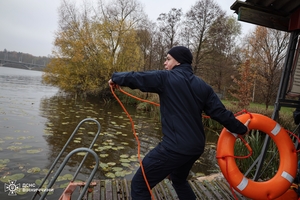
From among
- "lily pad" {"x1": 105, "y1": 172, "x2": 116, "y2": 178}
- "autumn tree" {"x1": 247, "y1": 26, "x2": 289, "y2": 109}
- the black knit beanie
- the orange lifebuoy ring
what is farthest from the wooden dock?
"autumn tree" {"x1": 247, "y1": 26, "x2": 289, "y2": 109}

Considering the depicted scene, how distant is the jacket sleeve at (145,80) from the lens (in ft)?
5.56

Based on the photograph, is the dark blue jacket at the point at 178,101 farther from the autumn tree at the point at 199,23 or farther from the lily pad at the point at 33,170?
the autumn tree at the point at 199,23

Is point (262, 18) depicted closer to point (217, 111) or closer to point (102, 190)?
point (217, 111)

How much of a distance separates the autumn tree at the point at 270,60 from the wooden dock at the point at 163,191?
9.90m

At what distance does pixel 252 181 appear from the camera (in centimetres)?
228

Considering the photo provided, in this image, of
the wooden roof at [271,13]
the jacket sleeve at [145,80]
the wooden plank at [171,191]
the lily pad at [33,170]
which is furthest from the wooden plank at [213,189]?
the lily pad at [33,170]

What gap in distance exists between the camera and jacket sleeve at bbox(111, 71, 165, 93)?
169cm

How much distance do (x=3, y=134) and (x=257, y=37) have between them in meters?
15.9

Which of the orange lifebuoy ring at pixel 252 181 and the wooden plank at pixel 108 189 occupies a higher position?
the orange lifebuoy ring at pixel 252 181

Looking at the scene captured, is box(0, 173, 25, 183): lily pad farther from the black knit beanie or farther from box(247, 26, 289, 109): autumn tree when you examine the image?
box(247, 26, 289, 109): autumn tree

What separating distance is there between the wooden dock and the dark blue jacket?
1.40 meters

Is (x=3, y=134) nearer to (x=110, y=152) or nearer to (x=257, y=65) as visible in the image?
(x=110, y=152)

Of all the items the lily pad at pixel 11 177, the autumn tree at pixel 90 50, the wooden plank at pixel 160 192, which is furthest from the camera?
the autumn tree at pixel 90 50

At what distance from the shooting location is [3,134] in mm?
5551
